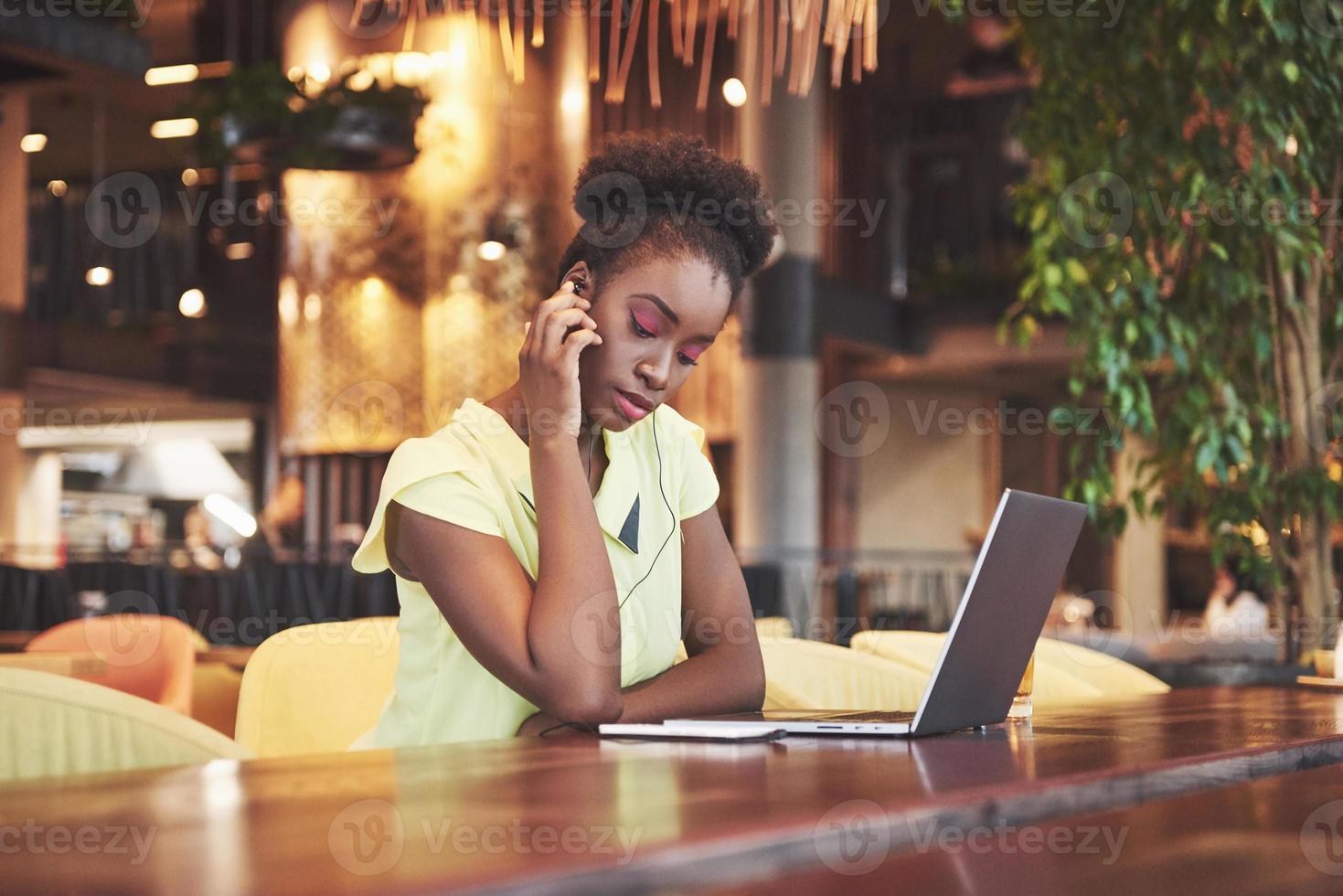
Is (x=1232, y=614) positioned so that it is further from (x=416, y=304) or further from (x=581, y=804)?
(x=581, y=804)

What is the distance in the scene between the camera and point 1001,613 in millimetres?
1394

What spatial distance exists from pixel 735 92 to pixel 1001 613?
346 inches

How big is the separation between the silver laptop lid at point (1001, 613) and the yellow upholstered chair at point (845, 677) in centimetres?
84

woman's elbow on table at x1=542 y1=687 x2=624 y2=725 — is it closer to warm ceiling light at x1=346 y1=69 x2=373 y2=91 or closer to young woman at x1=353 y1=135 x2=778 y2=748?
young woman at x1=353 y1=135 x2=778 y2=748

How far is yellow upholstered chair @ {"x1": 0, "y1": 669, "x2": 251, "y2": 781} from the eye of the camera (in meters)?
1.27

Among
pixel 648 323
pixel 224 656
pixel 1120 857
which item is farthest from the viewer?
pixel 224 656

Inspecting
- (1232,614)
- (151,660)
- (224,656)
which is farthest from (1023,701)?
(1232,614)

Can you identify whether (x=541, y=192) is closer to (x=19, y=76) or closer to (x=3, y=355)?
(x=3, y=355)

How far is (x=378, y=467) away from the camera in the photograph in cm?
1048

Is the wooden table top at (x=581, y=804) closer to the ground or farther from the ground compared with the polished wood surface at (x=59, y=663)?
farther from the ground

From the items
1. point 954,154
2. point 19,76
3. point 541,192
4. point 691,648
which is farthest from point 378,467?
point 691,648

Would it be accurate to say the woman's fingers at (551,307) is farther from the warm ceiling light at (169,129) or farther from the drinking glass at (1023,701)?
the warm ceiling light at (169,129)

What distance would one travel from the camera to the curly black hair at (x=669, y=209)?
171 centimetres

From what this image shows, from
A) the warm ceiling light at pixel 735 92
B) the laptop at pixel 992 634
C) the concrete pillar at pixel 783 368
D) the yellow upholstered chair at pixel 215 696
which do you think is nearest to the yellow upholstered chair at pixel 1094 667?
the laptop at pixel 992 634
